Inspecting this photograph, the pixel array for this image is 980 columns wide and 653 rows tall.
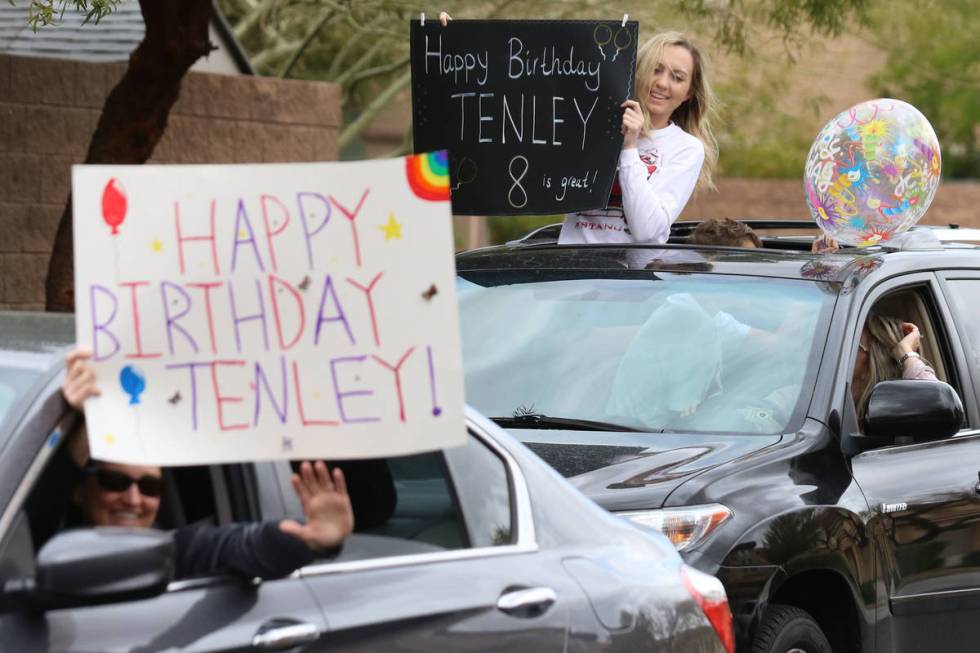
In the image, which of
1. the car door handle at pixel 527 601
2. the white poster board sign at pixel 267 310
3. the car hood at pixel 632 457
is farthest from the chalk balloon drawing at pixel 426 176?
the car hood at pixel 632 457

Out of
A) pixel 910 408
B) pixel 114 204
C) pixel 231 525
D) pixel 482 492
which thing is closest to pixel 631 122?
pixel 910 408

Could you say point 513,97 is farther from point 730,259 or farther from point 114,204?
point 114,204

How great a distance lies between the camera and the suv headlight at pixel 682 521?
16.9ft

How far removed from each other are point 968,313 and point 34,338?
413 cm

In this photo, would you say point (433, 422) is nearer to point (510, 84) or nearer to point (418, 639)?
point (418, 639)

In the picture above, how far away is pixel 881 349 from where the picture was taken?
6508mm

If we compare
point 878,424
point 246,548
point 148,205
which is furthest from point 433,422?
point 878,424

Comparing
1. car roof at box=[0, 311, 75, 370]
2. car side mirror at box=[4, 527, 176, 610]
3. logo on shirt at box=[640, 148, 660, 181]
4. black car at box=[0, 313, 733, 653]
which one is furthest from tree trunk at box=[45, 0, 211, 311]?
car side mirror at box=[4, 527, 176, 610]

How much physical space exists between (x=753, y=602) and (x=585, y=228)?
275 cm

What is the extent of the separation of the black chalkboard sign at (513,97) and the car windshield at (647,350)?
3.27 ft

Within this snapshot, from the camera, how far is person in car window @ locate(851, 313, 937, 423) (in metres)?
6.38

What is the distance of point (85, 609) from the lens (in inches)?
124

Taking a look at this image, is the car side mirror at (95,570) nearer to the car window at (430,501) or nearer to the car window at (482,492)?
the car window at (430,501)

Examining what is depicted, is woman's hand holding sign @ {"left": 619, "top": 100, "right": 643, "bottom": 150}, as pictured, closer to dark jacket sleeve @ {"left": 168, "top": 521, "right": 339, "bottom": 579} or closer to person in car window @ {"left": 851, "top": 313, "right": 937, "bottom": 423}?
person in car window @ {"left": 851, "top": 313, "right": 937, "bottom": 423}
